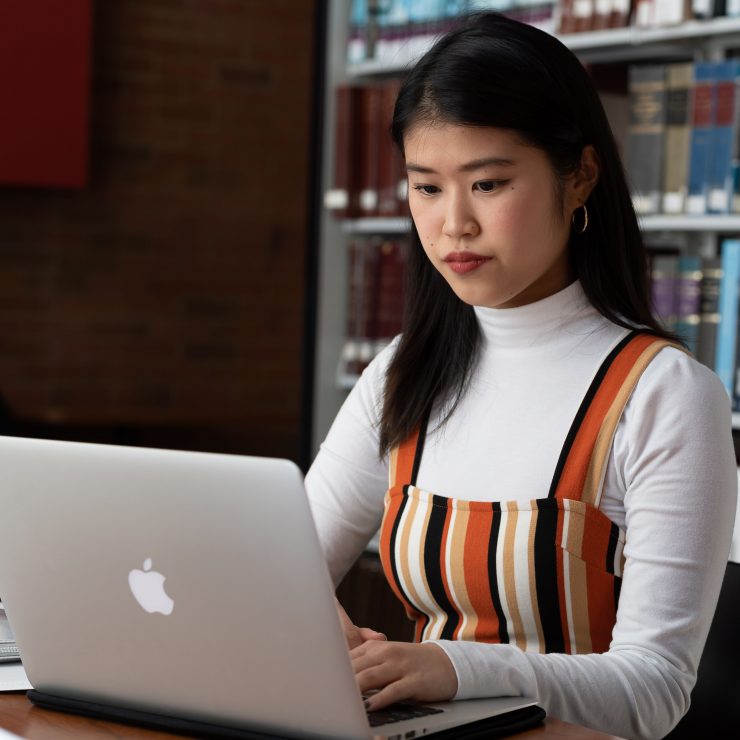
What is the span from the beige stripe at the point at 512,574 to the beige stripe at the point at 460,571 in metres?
0.05

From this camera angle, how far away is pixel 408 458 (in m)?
1.55

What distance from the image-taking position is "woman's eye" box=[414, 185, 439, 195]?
1411 millimetres

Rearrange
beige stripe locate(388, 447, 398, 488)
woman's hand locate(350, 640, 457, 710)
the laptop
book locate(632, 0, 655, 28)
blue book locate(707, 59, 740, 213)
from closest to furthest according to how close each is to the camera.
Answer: the laptop
woman's hand locate(350, 640, 457, 710)
beige stripe locate(388, 447, 398, 488)
blue book locate(707, 59, 740, 213)
book locate(632, 0, 655, 28)

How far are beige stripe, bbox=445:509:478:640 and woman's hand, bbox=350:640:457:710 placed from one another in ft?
0.99

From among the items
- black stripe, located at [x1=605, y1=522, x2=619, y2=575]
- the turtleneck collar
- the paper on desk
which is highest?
the turtleneck collar

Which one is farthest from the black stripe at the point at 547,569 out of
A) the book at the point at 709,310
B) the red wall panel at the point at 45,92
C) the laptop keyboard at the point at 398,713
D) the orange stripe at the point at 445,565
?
the red wall panel at the point at 45,92

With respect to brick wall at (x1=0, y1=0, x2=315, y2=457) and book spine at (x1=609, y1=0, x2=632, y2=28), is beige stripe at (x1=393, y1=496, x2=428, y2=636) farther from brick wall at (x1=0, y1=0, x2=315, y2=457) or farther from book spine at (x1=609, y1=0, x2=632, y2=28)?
brick wall at (x1=0, y1=0, x2=315, y2=457)

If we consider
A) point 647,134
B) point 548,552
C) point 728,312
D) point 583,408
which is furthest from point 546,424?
point 647,134

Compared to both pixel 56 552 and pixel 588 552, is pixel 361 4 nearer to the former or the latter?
pixel 588 552

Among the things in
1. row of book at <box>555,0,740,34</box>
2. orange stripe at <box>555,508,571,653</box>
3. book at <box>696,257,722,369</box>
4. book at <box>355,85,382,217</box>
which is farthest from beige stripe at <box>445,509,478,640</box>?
book at <box>355,85,382,217</box>

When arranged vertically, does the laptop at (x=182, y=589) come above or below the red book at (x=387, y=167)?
below

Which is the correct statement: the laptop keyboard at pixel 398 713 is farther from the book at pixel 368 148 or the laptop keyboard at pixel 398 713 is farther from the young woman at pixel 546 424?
the book at pixel 368 148

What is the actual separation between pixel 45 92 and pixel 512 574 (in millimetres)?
3045

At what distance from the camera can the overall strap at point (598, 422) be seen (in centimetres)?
138
